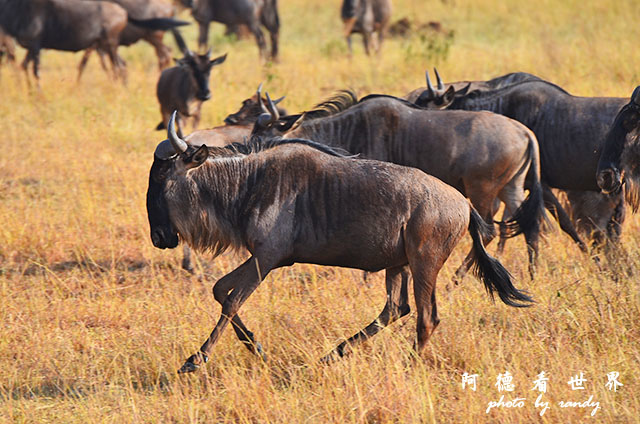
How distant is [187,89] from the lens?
30.9 feet

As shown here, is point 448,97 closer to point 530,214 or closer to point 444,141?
point 444,141

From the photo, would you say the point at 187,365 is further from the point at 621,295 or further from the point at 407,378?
the point at 621,295

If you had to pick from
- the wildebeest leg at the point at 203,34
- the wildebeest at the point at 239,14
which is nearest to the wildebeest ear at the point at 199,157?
the wildebeest at the point at 239,14

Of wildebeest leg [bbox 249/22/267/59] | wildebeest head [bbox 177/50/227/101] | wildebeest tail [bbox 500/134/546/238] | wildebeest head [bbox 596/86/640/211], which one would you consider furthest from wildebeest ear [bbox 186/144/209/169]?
wildebeest leg [bbox 249/22/267/59]

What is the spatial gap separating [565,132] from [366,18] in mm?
9330

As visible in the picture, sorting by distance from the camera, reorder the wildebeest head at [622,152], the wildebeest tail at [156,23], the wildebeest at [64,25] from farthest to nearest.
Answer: the wildebeest tail at [156,23]
the wildebeest at [64,25]
the wildebeest head at [622,152]

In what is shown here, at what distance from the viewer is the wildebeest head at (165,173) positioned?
13.5 ft

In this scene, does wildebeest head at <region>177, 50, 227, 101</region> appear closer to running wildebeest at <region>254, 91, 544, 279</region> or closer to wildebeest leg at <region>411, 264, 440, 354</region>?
running wildebeest at <region>254, 91, 544, 279</region>

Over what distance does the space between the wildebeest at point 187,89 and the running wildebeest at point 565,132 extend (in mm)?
3630

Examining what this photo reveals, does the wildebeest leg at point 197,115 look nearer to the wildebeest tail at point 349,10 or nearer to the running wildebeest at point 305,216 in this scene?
the running wildebeest at point 305,216

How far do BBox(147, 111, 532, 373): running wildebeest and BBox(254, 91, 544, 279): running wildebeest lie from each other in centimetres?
151

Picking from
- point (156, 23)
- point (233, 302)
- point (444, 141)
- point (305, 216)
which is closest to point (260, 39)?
point (156, 23)

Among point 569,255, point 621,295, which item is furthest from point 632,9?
point 621,295

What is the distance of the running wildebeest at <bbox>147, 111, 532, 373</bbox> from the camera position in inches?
158
